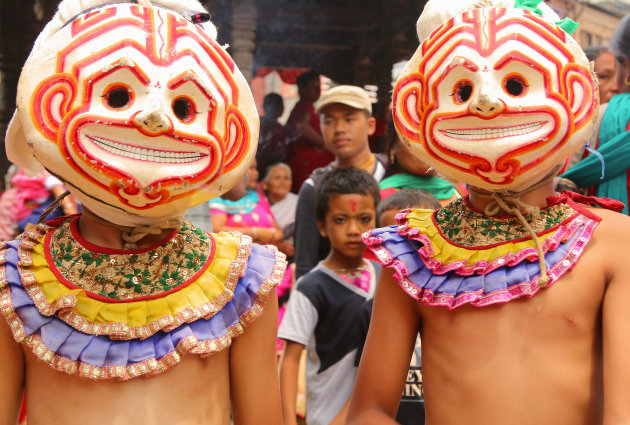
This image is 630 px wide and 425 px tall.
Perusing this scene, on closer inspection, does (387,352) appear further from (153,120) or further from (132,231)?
(153,120)

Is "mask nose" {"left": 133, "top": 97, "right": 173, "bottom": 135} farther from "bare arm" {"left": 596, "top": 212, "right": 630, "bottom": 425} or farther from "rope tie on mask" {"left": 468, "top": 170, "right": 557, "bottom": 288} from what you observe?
Result: "bare arm" {"left": 596, "top": 212, "right": 630, "bottom": 425}

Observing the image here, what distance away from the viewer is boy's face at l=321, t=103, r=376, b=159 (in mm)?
3967

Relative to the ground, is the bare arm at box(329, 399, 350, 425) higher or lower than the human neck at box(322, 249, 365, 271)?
lower

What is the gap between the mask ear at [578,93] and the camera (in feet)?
5.82

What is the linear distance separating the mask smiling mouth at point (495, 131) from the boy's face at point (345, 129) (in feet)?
7.12

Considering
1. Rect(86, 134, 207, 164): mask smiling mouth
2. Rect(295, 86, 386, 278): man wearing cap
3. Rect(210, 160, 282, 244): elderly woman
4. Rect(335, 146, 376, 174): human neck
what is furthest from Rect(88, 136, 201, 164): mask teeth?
Rect(210, 160, 282, 244): elderly woman

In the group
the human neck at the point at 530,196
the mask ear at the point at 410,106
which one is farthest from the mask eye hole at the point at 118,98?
the human neck at the point at 530,196

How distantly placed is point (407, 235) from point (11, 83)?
232 inches

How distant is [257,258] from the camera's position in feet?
6.17

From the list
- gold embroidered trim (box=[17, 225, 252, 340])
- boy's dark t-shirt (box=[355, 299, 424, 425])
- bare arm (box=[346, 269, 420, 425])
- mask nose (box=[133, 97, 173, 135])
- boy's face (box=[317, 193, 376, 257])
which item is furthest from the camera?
boy's face (box=[317, 193, 376, 257])

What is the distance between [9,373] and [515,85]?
1.25 meters

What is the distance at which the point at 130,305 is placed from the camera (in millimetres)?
1744

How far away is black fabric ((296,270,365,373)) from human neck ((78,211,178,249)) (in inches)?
49.4

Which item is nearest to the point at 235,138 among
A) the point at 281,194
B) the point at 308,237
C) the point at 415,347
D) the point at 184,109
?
the point at 184,109
